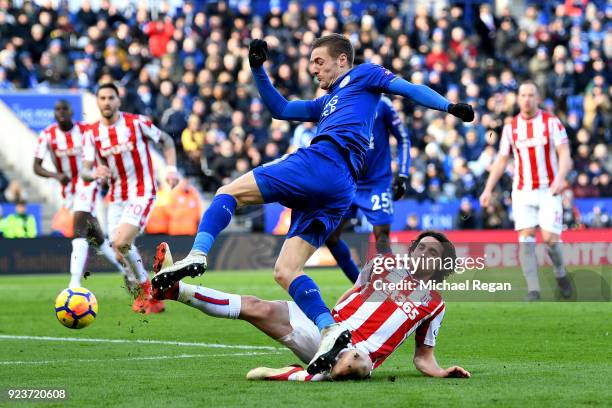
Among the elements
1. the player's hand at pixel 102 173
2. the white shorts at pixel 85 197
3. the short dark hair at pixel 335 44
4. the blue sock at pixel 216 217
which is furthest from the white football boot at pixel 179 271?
the white shorts at pixel 85 197

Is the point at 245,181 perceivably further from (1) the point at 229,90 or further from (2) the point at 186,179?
(1) the point at 229,90

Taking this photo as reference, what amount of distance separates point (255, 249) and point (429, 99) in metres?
15.2

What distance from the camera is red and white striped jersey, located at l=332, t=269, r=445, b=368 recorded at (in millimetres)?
7504

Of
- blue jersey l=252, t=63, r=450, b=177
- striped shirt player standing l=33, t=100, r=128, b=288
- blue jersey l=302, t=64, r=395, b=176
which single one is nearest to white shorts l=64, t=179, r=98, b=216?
striped shirt player standing l=33, t=100, r=128, b=288

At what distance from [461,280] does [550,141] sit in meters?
2.09

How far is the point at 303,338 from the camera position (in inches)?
296

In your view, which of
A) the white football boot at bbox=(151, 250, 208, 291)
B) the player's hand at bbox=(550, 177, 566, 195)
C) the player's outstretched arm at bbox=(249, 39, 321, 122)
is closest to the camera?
the white football boot at bbox=(151, 250, 208, 291)

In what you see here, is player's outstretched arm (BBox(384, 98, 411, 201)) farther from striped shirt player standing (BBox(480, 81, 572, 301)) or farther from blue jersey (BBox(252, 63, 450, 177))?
blue jersey (BBox(252, 63, 450, 177))

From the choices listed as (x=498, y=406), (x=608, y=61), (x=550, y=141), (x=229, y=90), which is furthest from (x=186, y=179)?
(x=498, y=406)

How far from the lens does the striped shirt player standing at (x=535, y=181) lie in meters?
14.1

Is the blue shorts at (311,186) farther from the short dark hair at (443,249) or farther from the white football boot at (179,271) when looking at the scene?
the white football boot at (179,271)

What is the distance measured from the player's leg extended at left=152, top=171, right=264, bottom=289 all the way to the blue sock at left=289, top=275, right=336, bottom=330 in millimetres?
567

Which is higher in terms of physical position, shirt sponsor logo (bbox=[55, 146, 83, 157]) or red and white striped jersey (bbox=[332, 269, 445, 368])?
shirt sponsor logo (bbox=[55, 146, 83, 157])

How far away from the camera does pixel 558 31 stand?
30.8 meters
